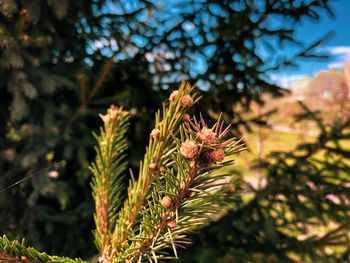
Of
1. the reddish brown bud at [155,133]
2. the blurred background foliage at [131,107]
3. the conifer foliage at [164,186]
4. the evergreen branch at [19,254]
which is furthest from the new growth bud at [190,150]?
the blurred background foliage at [131,107]

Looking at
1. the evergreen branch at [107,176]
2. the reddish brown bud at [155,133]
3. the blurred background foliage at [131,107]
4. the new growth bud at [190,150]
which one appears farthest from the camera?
the blurred background foliage at [131,107]

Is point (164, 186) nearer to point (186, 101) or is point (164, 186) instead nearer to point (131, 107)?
point (186, 101)

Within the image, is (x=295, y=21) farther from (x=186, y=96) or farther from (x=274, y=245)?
(x=186, y=96)

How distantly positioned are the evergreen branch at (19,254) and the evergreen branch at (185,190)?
123 mm

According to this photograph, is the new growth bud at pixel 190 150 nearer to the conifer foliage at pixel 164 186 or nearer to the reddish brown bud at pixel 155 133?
the conifer foliage at pixel 164 186

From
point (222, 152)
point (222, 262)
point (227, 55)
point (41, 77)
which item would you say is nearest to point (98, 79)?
point (41, 77)

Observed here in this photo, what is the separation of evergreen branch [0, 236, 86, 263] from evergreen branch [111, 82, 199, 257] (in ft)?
0.42

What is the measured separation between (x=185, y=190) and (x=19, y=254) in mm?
260

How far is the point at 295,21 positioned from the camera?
85.1 inches

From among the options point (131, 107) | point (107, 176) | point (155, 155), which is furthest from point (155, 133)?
point (131, 107)

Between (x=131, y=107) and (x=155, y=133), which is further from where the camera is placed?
(x=131, y=107)

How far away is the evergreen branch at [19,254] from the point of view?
0.54 metres

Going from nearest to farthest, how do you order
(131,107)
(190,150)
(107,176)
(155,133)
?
(190,150) → (155,133) → (107,176) → (131,107)

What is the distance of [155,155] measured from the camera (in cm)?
63
